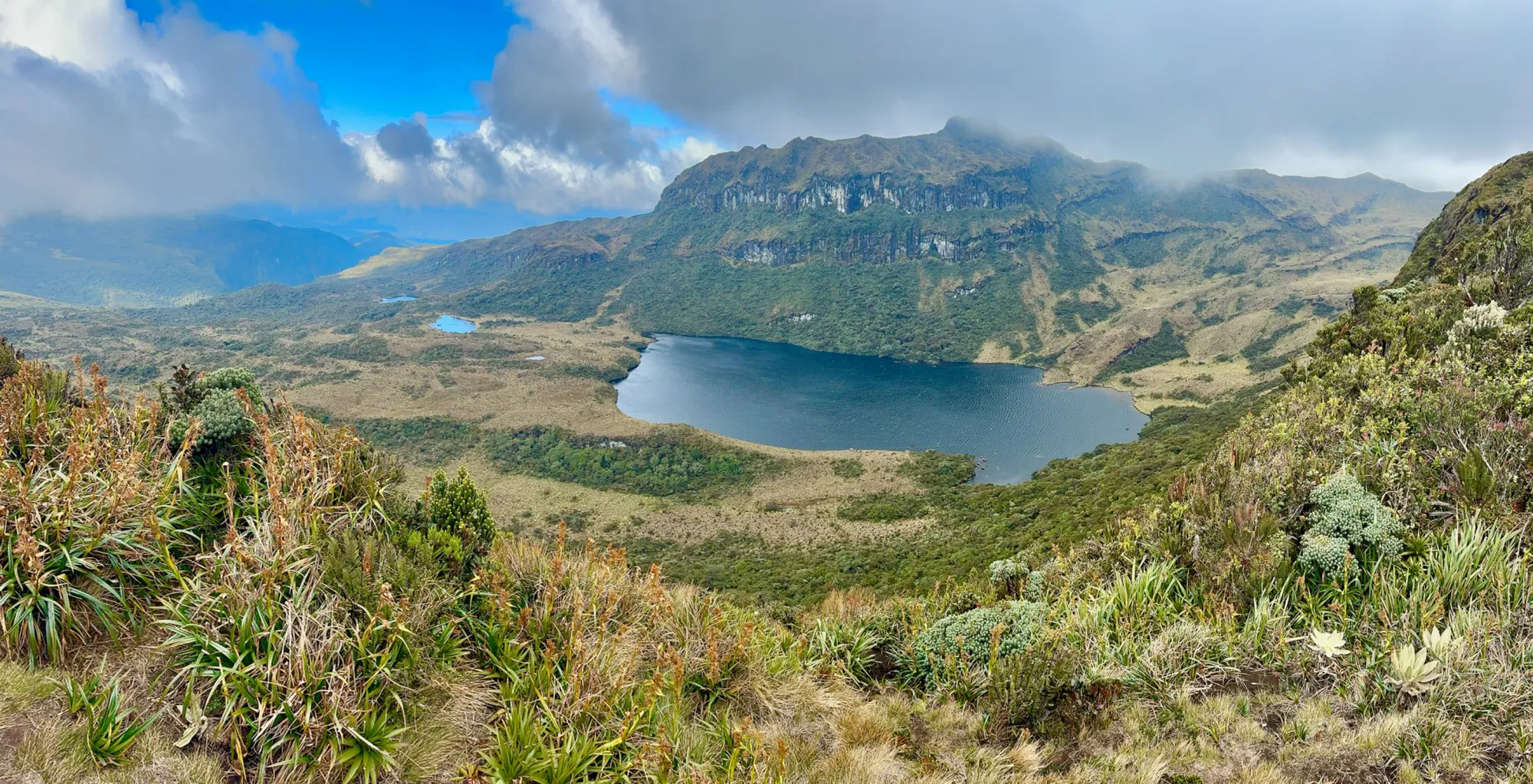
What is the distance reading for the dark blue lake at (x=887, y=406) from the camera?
75.8m

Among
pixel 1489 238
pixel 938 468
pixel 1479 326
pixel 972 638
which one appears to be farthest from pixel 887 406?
pixel 972 638

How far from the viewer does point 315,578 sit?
394 cm

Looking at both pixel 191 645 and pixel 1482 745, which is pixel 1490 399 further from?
pixel 191 645

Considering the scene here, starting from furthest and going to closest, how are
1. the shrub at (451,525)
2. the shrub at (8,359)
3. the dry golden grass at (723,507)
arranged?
1. the dry golden grass at (723,507)
2. the shrub at (8,359)
3. the shrub at (451,525)

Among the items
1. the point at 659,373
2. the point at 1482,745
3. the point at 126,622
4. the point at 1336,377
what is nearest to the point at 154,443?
the point at 126,622

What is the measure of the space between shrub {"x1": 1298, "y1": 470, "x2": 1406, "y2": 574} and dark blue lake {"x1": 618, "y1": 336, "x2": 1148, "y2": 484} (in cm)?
5904

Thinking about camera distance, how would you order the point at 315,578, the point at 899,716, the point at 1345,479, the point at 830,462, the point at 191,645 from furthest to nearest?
the point at 830,462 < the point at 1345,479 < the point at 899,716 < the point at 315,578 < the point at 191,645

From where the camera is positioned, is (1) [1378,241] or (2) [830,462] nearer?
(2) [830,462]

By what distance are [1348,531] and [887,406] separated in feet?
297

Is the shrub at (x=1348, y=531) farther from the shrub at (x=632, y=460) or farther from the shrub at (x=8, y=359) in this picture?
the shrub at (x=632, y=460)

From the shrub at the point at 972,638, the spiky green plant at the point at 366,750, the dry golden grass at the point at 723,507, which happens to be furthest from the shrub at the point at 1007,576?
the dry golden grass at the point at 723,507

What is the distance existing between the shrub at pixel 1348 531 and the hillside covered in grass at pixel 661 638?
1.3 inches

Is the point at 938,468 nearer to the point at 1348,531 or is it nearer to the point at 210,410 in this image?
the point at 1348,531

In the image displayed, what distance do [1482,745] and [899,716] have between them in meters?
3.81
